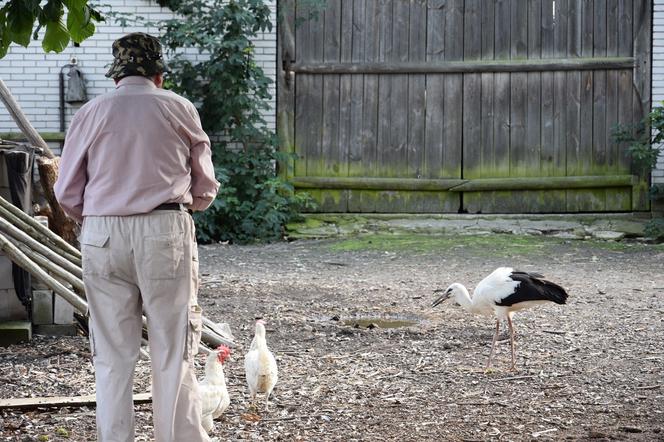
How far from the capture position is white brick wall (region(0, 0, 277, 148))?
40.8 feet

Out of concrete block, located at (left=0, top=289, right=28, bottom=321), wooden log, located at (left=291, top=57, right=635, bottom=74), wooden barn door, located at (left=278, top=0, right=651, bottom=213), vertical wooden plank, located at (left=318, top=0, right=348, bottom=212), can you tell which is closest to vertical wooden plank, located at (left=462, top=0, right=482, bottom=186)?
wooden barn door, located at (left=278, top=0, right=651, bottom=213)

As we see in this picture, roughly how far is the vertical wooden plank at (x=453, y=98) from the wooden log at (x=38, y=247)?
686 centimetres

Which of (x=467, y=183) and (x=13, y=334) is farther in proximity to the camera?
(x=467, y=183)

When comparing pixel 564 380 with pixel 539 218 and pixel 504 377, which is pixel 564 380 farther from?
pixel 539 218

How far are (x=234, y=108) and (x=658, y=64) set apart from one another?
501 cm

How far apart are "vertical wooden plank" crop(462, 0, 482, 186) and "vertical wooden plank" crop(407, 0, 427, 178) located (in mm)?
500

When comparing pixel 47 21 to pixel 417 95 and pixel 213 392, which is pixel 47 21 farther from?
pixel 417 95

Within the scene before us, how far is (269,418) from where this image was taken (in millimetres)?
5016

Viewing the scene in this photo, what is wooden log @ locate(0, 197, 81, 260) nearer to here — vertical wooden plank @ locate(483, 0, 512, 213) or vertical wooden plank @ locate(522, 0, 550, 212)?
vertical wooden plank @ locate(483, 0, 512, 213)

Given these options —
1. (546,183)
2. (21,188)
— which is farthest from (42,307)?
(546,183)

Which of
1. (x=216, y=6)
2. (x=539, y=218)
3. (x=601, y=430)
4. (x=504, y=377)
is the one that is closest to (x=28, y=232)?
(x=504, y=377)

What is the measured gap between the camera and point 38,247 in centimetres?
642

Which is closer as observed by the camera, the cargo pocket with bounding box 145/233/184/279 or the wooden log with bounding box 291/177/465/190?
the cargo pocket with bounding box 145/233/184/279

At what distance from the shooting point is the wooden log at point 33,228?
668 centimetres
